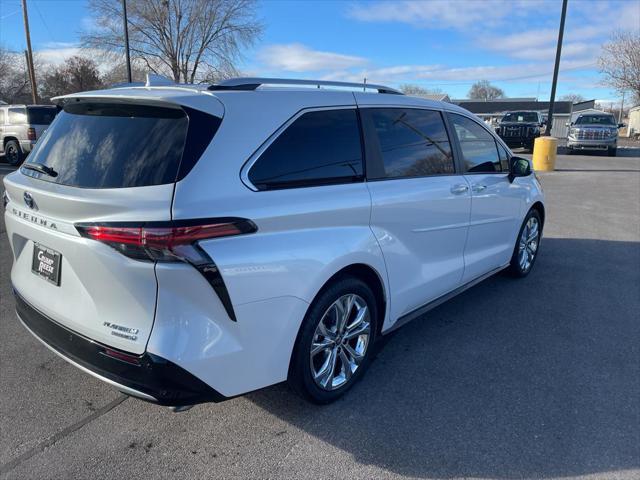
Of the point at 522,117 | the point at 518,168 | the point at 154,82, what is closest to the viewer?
the point at 154,82

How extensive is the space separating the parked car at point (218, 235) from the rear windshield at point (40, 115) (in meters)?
14.8

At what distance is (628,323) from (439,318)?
1648mm

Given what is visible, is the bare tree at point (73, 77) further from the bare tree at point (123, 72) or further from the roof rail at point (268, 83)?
the roof rail at point (268, 83)

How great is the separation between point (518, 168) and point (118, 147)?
380cm

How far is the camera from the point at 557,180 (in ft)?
45.9

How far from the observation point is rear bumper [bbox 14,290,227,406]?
225 cm

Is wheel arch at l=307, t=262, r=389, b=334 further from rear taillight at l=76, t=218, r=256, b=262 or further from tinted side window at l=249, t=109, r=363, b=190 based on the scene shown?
rear taillight at l=76, t=218, r=256, b=262

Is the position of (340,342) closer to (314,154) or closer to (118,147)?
(314,154)

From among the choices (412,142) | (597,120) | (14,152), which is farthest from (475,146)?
(597,120)

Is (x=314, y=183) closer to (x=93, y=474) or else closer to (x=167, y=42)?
(x=93, y=474)

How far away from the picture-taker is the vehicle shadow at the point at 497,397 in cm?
264

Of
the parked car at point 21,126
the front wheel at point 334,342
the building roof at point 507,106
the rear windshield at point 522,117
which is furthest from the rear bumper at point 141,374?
the building roof at point 507,106

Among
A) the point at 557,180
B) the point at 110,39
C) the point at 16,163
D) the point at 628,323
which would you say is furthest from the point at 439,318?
the point at 110,39

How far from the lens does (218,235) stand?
227cm
